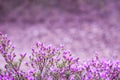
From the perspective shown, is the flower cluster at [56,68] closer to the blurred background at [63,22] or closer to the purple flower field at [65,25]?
the purple flower field at [65,25]

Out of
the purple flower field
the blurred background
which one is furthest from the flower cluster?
the blurred background

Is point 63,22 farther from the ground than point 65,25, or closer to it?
farther from the ground

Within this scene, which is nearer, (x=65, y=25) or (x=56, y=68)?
(x=56, y=68)

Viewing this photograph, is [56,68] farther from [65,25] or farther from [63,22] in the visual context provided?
[63,22]

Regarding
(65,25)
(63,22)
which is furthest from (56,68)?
(63,22)

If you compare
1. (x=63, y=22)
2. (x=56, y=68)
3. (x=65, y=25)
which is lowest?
(x=56, y=68)

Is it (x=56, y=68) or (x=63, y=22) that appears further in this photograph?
(x=63, y=22)

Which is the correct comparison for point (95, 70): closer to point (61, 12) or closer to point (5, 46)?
point (5, 46)

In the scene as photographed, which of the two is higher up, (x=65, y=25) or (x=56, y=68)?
(x=65, y=25)

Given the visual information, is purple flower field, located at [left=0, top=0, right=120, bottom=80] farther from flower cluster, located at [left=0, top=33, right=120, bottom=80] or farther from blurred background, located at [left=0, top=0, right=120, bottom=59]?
flower cluster, located at [left=0, top=33, right=120, bottom=80]
